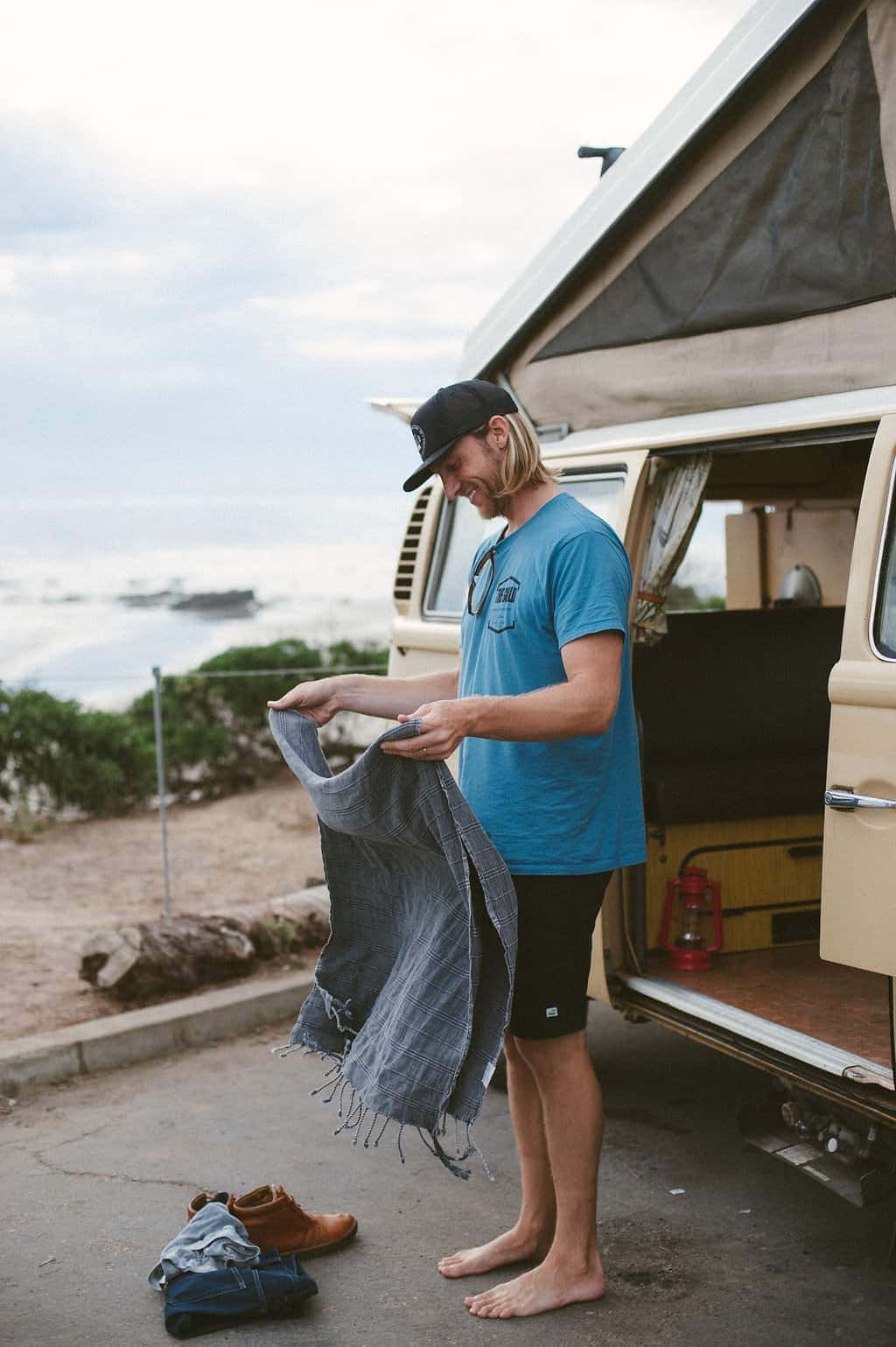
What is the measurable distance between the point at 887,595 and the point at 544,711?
0.97 m

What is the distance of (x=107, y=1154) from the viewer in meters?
4.62

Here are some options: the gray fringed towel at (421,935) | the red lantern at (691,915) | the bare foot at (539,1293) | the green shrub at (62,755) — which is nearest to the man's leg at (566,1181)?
the bare foot at (539,1293)

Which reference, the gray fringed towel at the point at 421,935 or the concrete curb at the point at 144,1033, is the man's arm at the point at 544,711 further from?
the concrete curb at the point at 144,1033

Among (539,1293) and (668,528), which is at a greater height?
(668,528)

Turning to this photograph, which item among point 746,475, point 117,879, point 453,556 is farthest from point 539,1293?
point 117,879

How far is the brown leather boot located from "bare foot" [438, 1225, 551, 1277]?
339 mm

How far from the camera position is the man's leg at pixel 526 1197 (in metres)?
3.68

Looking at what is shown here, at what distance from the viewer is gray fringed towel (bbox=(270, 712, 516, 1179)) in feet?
10.5

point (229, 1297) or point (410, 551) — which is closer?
point (229, 1297)

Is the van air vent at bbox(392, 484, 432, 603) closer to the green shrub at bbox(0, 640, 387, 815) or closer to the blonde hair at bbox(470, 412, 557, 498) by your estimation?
the blonde hair at bbox(470, 412, 557, 498)

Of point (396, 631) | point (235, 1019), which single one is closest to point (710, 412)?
point (396, 631)

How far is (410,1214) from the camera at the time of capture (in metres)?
4.18

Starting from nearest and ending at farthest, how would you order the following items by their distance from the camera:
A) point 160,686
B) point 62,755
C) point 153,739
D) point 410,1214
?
point 410,1214 < point 160,686 < point 62,755 < point 153,739

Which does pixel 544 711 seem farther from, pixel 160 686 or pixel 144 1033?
pixel 160 686
